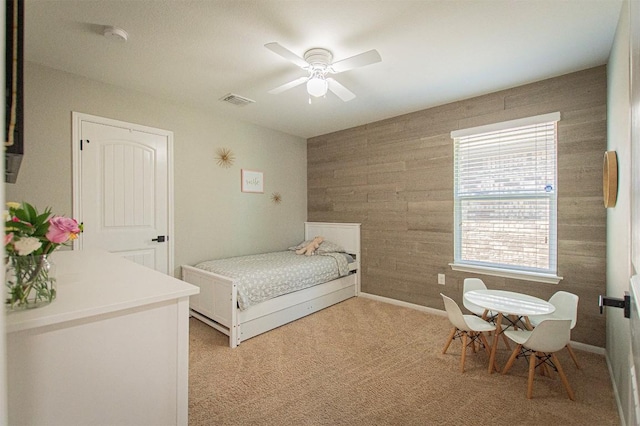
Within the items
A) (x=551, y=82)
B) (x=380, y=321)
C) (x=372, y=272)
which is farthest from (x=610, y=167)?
(x=372, y=272)

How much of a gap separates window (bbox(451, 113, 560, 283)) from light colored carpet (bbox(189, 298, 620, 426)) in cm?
89

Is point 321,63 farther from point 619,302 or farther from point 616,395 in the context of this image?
point 616,395

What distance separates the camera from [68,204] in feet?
9.06

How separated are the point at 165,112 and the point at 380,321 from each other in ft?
11.1

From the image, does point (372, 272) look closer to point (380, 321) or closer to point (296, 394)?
point (380, 321)

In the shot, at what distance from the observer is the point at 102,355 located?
1032 mm

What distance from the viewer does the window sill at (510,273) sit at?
111 inches

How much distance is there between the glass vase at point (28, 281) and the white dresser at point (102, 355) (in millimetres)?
47

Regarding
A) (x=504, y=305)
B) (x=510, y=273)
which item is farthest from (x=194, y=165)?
(x=510, y=273)

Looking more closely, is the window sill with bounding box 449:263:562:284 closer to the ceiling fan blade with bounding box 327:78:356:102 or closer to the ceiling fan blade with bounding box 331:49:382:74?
the ceiling fan blade with bounding box 327:78:356:102

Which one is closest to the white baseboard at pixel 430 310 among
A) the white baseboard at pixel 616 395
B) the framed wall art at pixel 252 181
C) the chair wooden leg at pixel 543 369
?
the white baseboard at pixel 616 395

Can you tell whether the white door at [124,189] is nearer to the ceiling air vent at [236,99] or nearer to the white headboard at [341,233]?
the ceiling air vent at [236,99]

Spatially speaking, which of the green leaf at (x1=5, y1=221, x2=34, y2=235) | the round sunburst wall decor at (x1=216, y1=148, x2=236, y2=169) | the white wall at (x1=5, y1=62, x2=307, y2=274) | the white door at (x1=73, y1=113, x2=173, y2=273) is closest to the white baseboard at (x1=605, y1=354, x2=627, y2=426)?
the green leaf at (x1=5, y1=221, x2=34, y2=235)

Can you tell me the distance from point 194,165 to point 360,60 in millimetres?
2456
